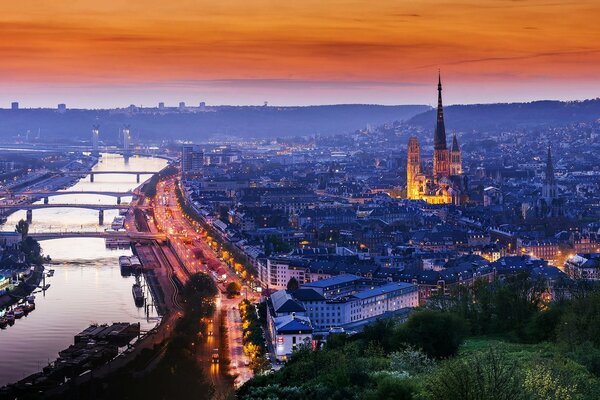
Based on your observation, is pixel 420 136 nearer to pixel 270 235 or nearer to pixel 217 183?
pixel 217 183

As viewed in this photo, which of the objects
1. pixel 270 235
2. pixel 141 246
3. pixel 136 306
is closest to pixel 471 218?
pixel 270 235

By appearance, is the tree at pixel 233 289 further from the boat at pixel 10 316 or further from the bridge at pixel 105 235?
the bridge at pixel 105 235

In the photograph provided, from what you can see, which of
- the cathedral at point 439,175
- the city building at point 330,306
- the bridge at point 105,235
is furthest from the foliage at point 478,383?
the cathedral at point 439,175

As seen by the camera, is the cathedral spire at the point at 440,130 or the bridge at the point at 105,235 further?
the cathedral spire at the point at 440,130

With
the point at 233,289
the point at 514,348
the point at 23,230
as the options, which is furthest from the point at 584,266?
the point at 23,230

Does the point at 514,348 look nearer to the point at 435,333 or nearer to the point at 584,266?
the point at 435,333

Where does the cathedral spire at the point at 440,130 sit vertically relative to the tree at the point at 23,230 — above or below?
above

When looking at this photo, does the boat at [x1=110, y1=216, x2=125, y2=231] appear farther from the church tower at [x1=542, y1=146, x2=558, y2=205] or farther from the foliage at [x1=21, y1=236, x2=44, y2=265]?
the church tower at [x1=542, y1=146, x2=558, y2=205]
